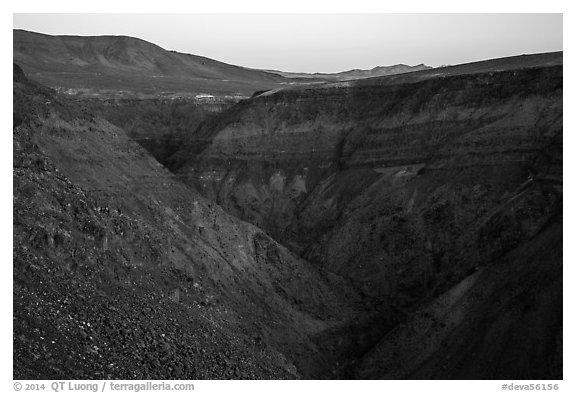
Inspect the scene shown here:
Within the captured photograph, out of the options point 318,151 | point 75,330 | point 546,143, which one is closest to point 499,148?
point 546,143

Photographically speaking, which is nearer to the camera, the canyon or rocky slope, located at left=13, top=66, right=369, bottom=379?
rocky slope, located at left=13, top=66, right=369, bottom=379

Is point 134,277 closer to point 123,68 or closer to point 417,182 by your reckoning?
point 417,182

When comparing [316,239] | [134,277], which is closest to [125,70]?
[316,239]

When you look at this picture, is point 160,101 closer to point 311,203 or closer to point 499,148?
point 311,203

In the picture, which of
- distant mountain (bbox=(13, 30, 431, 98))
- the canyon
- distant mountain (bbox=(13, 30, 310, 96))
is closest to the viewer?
the canyon

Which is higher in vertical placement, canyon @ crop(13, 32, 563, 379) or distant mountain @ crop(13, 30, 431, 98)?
distant mountain @ crop(13, 30, 431, 98)

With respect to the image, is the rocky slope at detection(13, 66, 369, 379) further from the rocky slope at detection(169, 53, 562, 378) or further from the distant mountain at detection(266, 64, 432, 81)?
the distant mountain at detection(266, 64, 432, 81)

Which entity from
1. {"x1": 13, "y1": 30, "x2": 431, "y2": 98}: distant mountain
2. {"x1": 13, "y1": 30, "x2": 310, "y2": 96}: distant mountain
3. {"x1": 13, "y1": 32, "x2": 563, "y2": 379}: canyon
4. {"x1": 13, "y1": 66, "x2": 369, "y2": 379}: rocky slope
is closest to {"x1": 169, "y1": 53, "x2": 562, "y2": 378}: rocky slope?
{"x1": 13, "y1": 32, "x2": 563, "y2": 379}: canyon

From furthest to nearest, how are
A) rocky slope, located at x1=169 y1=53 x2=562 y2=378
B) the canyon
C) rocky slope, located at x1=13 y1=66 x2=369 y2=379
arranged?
rocky slope, located at x1=169 y1=53 x2=562 y2=378, the canyon, rocky slope, located at x1=13 y1=66 x2=369 y2=379
